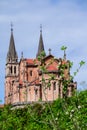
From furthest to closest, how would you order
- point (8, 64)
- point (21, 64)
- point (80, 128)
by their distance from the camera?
point (8, 64)
point (21, 64)
point (80, 128)

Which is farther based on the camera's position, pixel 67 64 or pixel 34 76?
pixel 34 76

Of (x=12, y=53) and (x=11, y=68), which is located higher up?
(x=12, y=53)

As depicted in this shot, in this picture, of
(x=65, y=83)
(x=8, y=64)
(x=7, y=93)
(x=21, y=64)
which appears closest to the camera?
(x=65, y=83)

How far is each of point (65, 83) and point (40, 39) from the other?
105 meters

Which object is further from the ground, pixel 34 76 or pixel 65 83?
pixel 34 76

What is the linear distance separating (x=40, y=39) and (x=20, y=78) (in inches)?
872

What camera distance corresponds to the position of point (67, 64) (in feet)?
41.8

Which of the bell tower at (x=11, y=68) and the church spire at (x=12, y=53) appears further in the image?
the church spire at (x=12, y=53)

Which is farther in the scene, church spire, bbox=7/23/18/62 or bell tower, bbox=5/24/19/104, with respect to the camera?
church spire, bbox=7/23/18/62

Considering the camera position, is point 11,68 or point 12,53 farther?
point 12,53

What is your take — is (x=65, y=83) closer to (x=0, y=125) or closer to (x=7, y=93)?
(x=0, y=125)

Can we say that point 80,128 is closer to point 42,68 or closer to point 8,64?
point 42,68

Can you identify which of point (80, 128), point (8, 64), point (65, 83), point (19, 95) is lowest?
point (80, 128)

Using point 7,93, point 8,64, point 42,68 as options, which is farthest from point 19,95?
point 42,68
